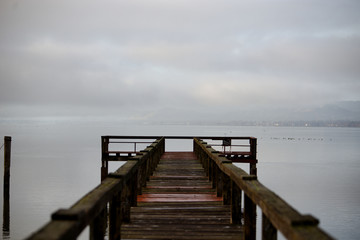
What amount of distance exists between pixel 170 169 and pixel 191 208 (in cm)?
644

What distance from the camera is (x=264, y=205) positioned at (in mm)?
3576

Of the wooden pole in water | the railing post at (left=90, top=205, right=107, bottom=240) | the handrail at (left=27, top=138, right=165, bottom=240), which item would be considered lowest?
the wooden pole in water

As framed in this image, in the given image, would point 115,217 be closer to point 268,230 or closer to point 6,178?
point 268,230

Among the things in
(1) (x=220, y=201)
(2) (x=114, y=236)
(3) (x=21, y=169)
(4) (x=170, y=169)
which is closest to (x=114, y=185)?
Answer: (2) (x=114, y=236)

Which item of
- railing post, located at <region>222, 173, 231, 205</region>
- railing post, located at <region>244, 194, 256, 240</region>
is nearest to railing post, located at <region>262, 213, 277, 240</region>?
railing post, located at <region>244, 194, 256, 240</region>

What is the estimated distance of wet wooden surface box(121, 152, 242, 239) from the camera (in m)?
5.77

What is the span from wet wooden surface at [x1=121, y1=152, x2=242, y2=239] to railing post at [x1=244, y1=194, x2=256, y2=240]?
2.11ft

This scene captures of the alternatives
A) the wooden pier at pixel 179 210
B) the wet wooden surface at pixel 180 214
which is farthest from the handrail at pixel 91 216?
the wet wooden surface at pixel 180 214

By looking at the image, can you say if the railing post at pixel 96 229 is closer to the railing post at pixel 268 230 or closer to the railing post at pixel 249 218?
the railing post at pixel 268 230

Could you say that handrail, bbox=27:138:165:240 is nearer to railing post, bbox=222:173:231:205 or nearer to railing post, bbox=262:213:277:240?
railing post, bbox=262:213:277:240

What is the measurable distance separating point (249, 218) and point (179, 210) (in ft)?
8.45

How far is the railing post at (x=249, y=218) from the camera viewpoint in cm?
475

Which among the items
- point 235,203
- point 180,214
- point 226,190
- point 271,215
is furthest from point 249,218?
point 226,190

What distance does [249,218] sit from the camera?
484 cm
